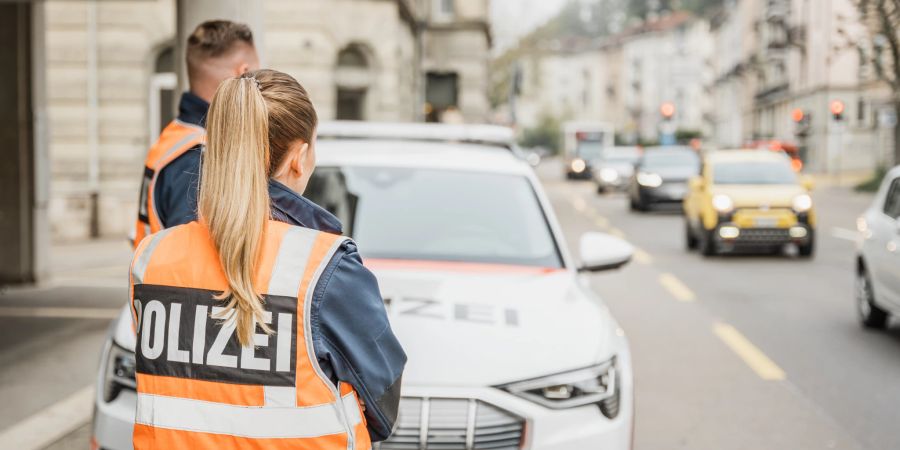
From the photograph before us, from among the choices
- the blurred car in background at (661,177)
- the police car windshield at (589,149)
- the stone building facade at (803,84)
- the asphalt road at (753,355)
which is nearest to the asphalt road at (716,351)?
the asphalt road at (753,355)

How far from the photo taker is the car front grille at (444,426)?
141 inches

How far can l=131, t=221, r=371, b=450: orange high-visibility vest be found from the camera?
2.06 meters

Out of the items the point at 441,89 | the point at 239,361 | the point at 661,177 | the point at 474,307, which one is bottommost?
the point at 661,177

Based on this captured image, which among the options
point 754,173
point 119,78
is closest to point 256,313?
point 754,173

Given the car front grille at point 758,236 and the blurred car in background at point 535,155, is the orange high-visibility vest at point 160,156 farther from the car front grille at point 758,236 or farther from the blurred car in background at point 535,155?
the car front grille at point 758,236

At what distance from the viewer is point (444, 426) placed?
11.8 feet

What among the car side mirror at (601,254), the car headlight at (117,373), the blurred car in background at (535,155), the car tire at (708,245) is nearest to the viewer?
the car headlight at (117,373)

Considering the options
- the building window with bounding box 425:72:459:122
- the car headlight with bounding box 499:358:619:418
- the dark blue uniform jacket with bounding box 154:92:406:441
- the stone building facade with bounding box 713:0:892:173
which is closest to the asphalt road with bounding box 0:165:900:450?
the car headlight with bounding box 499:358:619:418

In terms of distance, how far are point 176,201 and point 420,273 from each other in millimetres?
1198

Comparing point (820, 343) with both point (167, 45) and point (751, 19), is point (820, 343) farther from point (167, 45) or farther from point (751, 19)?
point (751, 19)

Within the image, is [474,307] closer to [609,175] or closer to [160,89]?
[160,89]

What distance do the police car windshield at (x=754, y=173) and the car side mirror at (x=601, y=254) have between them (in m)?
12.5

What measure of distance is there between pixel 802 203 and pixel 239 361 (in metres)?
15.1

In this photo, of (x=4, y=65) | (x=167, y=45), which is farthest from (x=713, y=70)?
(x=4, y=65)
